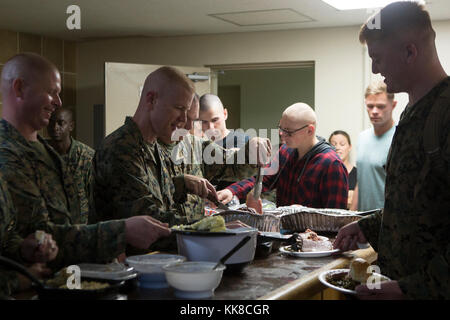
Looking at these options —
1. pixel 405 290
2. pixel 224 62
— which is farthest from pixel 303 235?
pixel 224 62

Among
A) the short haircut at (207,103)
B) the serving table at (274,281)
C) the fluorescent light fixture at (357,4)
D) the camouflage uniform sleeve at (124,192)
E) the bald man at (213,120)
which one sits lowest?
the serving table at (274,281)

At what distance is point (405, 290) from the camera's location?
4.85 ft

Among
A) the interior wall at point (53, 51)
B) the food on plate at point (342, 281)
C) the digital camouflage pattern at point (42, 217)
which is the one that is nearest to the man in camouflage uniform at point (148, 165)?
the digital camouflage pattern at point (42, 217)

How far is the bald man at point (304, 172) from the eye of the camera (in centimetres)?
364

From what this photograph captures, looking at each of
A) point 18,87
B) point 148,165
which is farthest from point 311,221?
point 18,87

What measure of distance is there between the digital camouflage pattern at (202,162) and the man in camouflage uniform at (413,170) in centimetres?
117

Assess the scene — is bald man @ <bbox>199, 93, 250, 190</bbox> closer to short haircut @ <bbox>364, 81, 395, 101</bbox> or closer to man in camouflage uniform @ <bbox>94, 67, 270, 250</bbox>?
short haircut @ <bbox>364, 81, 395, 101</bbox>

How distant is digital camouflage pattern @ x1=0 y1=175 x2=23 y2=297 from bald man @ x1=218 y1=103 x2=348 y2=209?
2.18m

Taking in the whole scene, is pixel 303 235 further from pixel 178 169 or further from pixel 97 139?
pixel 97 139

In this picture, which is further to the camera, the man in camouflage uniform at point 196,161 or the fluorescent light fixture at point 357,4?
the fluorescent light fixture at point 357,4

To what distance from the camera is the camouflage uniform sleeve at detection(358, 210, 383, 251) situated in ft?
6.58

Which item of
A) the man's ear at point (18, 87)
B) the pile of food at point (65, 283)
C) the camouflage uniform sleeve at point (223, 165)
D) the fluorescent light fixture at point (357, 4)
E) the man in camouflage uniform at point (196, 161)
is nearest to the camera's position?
the pile of food at point (65, 283)

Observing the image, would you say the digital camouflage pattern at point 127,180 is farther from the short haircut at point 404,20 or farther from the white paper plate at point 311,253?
the short haircut at point 404,20
